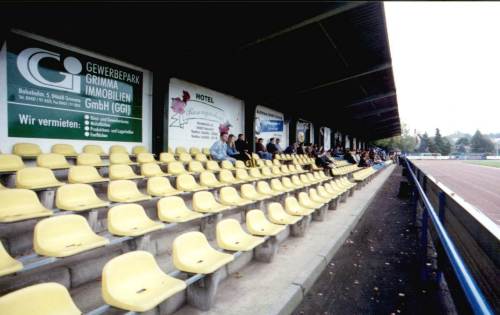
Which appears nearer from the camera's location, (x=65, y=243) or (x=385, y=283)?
Result: (x=65, y=243)

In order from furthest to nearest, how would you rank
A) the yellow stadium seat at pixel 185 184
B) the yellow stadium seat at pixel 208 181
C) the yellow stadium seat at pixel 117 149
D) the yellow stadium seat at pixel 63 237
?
1. the yellow stadium seat at pixel 117 149
2. the yellow stadium seat at pixel 208 181
3. the yellow stadium seat at pixel 185 184
4. the yellow stadium seat at pixel 63 237

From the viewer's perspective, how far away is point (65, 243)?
9.23 ft

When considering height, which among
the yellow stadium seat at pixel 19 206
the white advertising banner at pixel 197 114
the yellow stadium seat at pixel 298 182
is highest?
the white advertising banner at pixel 197 114

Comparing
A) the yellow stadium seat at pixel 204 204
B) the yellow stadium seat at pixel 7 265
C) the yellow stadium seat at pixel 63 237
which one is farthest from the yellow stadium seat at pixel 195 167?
the yellow stadium seat at pixel 7 265

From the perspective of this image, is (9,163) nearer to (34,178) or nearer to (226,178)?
(34,178)

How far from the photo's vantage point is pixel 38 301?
6.10 feet

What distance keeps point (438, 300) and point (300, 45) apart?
22.1ft

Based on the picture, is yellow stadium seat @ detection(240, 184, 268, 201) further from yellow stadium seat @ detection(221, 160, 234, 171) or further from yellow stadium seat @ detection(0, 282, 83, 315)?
yellow stadium seat @ detection(0, 282, 83, 315)

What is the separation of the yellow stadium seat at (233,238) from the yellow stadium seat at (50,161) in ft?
10.2

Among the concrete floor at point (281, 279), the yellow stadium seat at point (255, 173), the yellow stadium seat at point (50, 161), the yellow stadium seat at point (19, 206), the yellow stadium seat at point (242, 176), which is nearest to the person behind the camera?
the concrete floor at point (281, 279)

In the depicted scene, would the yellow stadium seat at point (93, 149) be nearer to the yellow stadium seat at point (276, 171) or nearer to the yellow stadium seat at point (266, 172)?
the yellow stadium seat at point (266, 172)

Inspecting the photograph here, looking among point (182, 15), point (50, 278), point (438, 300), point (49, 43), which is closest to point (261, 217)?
point (438, 300)

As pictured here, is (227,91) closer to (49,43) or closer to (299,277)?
(49,43)

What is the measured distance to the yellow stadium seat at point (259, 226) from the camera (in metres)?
4.10
